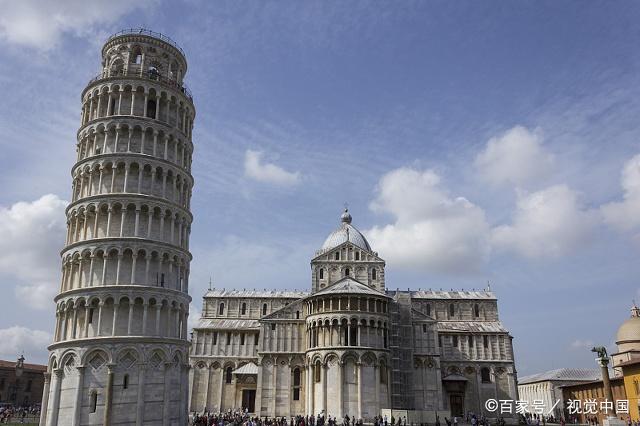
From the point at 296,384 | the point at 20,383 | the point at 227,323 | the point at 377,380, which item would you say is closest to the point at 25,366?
the point at 20,383

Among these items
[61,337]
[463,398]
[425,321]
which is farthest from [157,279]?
[463,398]

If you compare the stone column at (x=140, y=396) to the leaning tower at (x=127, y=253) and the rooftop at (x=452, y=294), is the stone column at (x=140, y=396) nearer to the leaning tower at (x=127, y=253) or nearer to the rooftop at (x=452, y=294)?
the leaning tower at (x=127, y=253)

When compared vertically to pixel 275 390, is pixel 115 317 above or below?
above

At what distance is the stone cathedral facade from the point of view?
5362 centimetres

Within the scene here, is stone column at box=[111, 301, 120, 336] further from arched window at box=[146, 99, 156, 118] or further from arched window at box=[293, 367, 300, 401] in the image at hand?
arched window at box=[293, 367, 300, 401]

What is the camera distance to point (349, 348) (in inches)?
2100

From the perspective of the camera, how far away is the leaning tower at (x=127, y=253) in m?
34.1

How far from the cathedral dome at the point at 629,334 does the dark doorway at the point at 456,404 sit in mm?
31025

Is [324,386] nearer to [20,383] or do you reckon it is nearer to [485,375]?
[485,375]

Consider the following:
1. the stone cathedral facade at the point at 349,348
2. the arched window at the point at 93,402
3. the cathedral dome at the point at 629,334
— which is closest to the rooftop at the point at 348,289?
the stone cathedral facade at the point at 349,348

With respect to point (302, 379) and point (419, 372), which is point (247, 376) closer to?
point (302, 379)

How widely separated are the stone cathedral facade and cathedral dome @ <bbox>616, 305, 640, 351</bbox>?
2146 centimetres

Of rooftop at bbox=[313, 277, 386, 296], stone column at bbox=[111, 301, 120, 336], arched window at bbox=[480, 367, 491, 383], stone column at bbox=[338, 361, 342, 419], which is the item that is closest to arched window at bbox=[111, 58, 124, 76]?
stone column at bbox=[111, 301, 120, 336]

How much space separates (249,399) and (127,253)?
3487 cm
